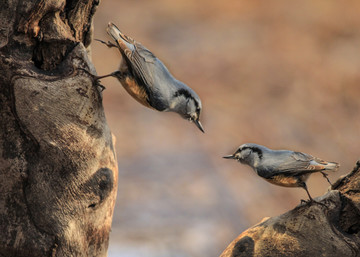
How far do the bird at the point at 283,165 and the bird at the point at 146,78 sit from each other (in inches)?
11.1

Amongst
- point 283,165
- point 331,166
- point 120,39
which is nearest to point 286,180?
point 283,165

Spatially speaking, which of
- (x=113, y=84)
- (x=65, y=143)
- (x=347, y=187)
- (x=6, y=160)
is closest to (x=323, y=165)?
(x=347, y=187)

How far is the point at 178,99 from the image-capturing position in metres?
1.45

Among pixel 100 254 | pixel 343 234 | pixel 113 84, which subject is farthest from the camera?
pixel 113 84

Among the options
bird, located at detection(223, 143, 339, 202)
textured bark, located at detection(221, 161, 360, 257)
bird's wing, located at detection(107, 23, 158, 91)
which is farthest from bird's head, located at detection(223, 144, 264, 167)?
bird's wing, located at detection(107, 23, 158, 91)

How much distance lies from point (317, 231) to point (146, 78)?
0.67m

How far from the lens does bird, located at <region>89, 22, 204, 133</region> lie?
1379 mm

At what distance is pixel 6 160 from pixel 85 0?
1.60ft

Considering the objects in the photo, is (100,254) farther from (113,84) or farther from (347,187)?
(113,84)

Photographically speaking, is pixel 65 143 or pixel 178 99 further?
pixel 178 99

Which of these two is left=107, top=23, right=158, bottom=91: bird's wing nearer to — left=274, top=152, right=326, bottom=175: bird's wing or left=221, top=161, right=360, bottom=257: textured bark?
left=274, top=152, right=326, bottom=175: bird's wing

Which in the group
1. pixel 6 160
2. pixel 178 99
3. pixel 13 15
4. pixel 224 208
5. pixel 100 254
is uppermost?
pixel 13 15

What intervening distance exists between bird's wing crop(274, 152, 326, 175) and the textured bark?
103 millimetres

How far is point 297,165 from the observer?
5.01 feet
